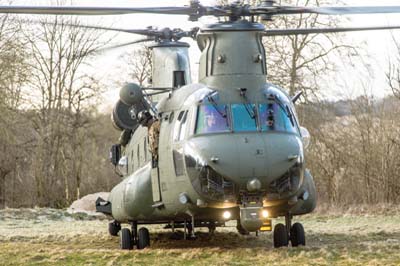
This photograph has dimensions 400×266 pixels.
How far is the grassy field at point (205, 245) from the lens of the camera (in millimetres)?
13383

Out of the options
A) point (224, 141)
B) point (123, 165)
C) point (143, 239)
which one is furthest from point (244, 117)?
point (123, 165)

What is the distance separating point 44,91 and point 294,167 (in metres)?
38.0

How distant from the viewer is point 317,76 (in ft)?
121

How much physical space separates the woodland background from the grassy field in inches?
175

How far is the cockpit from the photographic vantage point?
14.8 m

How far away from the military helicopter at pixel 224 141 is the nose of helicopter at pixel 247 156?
2cm

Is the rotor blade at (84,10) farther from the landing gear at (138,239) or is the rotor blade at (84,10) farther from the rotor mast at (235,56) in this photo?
the landing gear at (138,239)

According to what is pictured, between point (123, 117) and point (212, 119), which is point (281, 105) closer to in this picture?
point (212, 119)

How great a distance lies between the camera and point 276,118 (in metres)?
15.1

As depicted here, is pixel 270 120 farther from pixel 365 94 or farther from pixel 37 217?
pixel 365 94

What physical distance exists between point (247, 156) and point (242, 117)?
2.82 feet

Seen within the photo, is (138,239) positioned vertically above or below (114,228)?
below

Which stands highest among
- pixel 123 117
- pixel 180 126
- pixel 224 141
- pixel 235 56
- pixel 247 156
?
pixel 235 56

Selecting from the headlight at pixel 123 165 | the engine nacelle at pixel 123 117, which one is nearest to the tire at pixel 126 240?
the headlight at pixel 123 165
